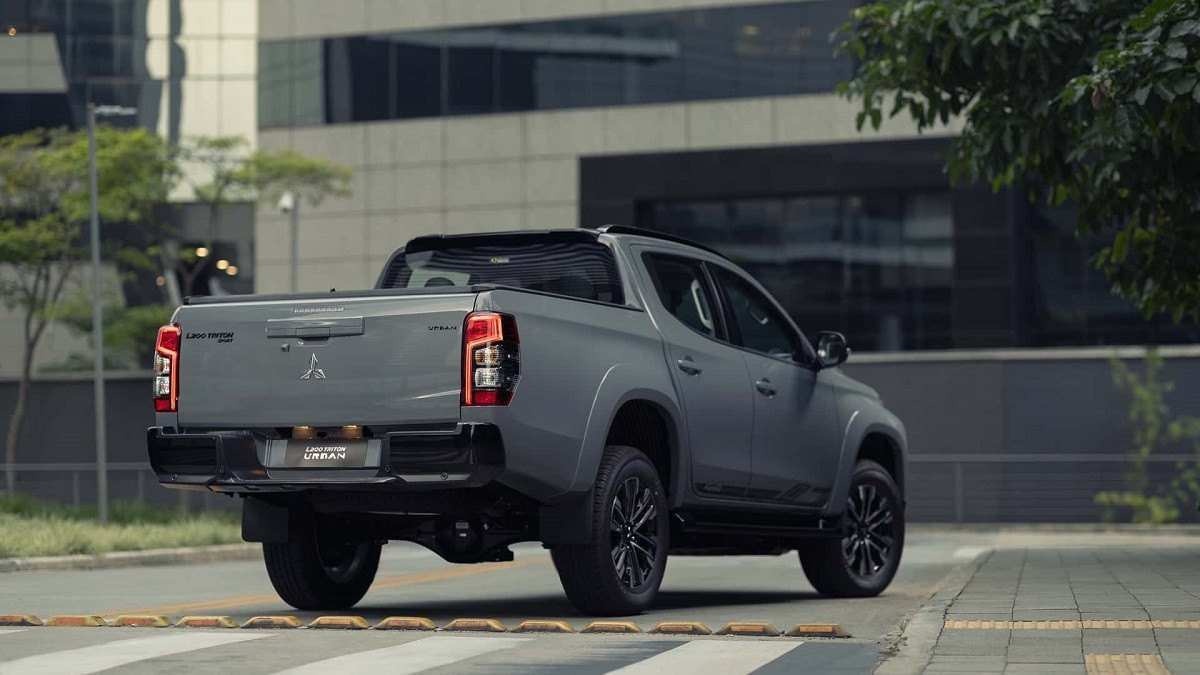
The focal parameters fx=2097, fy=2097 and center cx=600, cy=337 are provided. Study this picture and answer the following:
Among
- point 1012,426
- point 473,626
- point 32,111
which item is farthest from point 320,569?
point 32,111

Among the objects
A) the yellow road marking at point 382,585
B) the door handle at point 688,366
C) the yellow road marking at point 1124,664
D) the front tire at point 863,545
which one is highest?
the door handle at point 688,366

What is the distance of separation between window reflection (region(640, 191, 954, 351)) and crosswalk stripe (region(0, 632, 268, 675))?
27.2 meters

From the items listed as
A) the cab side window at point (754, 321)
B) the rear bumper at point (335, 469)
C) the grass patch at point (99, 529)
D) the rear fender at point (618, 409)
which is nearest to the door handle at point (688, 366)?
the rear fender at point (618, 409)

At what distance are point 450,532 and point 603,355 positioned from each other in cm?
134

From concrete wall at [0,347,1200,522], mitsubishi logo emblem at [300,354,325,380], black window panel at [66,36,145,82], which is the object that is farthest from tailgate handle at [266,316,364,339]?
black window panel at [66,36,145,82]

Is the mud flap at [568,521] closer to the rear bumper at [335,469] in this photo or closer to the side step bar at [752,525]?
the rear bumper at [335,469]

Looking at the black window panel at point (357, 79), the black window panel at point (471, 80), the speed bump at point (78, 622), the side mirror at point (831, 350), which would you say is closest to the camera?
the speed bump at point (78, 622)

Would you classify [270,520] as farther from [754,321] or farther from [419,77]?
[419,77]

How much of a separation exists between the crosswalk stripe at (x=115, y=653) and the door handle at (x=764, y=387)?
406 centimetres

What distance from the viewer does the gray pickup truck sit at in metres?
10.5

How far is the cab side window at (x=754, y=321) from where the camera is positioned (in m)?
13.2

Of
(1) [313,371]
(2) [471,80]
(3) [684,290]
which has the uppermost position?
(2) [471,80]

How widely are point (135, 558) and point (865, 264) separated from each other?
1876 cm

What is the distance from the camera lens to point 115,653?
921 centimetres
